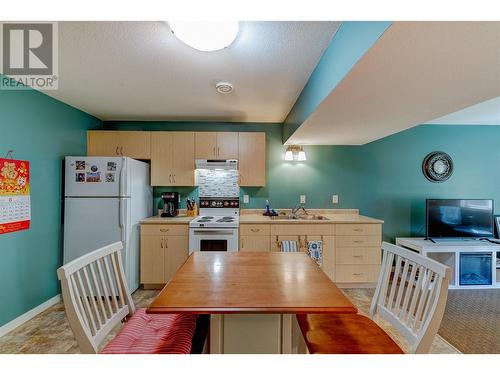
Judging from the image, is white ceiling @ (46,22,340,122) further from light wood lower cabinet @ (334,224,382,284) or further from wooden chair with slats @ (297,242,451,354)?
light wood lower cabinet @ (334,224,382,284)

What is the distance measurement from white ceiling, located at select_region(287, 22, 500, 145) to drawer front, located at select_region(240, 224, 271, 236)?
1.38 m

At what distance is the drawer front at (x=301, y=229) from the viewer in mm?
3059

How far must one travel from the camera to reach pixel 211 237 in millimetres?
2969

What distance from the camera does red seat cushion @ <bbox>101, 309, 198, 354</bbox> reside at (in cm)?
111

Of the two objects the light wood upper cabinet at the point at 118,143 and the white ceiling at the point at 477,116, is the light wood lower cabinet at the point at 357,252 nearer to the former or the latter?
the white ceiling at the point at 477,116

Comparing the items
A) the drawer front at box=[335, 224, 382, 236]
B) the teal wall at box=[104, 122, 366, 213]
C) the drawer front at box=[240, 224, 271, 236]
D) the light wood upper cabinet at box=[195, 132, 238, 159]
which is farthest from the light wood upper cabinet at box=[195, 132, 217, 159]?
the drawer front at box=[335, 224, 382, 236]

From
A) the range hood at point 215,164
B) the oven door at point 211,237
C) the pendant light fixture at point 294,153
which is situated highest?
the pendant light fixture at point 294,153

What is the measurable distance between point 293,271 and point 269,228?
1.68 m

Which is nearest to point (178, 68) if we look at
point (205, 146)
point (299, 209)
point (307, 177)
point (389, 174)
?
point (205, 146)

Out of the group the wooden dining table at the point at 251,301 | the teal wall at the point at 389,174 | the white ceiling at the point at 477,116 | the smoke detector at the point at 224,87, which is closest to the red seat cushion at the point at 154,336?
the wooden dining table at the point at 251,301

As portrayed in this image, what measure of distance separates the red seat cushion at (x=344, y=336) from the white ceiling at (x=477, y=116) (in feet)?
9.64
